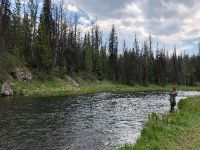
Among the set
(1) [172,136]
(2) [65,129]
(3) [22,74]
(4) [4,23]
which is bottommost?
(2) [65,129]

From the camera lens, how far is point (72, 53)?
10294cm

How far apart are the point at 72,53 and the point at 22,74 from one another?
33.9 meters

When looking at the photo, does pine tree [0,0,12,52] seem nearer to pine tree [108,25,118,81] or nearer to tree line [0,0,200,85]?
tree line [0,0,200,85]

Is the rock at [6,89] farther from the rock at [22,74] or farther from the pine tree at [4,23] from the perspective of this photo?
the pine tree at [4,23]

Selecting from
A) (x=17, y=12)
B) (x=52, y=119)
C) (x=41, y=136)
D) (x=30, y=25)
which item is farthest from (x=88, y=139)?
(x=17, y=12)

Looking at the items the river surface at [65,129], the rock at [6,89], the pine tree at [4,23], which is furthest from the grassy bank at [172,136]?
the pine tree at [4,23]

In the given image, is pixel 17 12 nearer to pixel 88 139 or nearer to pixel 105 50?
pixel 105 50

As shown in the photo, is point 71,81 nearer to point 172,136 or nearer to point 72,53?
point 72,53

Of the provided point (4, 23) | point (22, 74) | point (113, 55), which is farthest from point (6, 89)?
point (113, 55)

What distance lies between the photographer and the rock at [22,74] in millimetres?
69000

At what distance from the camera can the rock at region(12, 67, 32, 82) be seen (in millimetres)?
69000

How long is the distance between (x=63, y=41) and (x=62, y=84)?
78.0 ft

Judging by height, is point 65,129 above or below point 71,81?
below

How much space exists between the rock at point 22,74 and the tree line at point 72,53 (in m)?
8.31
